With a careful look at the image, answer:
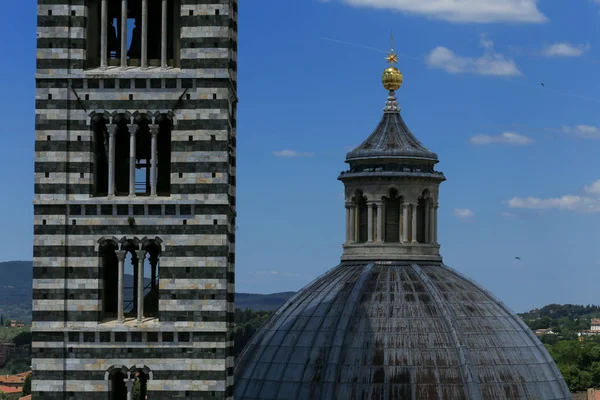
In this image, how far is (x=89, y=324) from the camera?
44219mm

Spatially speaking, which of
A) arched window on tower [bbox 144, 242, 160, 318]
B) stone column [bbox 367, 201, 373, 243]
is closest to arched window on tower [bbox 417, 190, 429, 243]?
stone column [bbox 367, 201, 373, 243]

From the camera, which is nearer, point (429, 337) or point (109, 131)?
point (109, 131)

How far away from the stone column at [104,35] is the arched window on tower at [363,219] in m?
31.7

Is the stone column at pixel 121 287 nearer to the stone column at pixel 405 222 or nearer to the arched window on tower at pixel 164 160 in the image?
the arched window on tower at pixel 164 160

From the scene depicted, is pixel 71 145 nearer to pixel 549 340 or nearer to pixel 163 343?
pixel 163 343

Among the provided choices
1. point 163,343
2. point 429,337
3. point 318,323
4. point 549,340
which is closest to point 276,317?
point 318,323

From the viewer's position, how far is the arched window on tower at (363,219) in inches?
2970

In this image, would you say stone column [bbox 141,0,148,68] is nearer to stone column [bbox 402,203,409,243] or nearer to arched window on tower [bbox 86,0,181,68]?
arched window on tower [bbox 86,0,181,68]

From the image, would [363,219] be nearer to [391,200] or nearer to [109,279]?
[391,200]

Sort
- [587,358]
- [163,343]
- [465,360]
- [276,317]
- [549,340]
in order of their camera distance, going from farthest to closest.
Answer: [549,340]
[587,358]
[276,317]
[465,360]
[163,343]

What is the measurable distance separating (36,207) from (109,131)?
2.96m

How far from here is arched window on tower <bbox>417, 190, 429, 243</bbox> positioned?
75375mm

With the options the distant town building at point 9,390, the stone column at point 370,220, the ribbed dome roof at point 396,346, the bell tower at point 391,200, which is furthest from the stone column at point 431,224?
the distant town building at point 9,390

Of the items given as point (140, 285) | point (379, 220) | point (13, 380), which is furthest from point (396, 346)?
point (13, 380)
